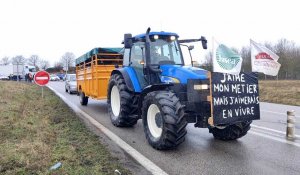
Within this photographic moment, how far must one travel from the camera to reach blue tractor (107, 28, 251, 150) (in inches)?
266

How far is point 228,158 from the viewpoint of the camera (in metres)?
6.46

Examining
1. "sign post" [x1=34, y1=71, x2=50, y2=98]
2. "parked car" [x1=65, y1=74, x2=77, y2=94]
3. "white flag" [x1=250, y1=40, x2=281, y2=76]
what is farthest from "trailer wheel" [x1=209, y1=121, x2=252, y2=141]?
"parked car" [x1=65, y1=74, x2=77, y2=94]

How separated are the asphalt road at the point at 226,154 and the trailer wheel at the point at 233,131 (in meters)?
0.15

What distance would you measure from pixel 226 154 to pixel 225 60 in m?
2.12

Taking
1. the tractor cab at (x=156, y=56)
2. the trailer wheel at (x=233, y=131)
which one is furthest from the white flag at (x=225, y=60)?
the trailer wheel at (x=233, y=131)

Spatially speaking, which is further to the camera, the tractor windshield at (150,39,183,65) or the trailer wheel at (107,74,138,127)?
the trailer wheel at (107,74,138,127)

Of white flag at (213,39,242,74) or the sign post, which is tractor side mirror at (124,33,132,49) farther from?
the sign post

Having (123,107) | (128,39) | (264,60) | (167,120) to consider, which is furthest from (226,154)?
(128,39)

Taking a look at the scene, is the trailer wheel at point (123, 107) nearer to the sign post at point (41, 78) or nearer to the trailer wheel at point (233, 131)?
the trailer wheel at point (233, 131)

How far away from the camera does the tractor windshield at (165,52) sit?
853 cm

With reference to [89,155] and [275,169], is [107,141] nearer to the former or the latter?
[89,155]

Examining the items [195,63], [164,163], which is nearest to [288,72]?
[195,63]

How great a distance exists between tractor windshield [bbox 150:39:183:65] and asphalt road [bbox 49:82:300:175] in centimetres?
193

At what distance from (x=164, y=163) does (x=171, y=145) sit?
0.71 metres
